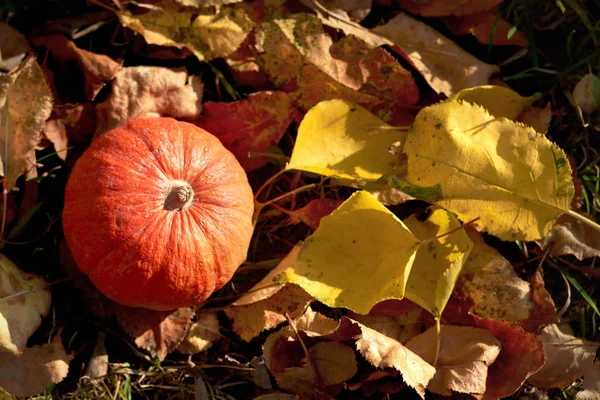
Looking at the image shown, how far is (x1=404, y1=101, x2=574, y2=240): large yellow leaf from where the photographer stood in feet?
7.44

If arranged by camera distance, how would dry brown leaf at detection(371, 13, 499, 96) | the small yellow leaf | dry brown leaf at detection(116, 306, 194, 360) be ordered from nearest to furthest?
dry brown leaf at detection(116, 306, 194, 360)
the small yellow leaf
dry brown leaf at detection(371, 13, 499, 96)

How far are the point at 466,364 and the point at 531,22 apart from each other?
1.45m

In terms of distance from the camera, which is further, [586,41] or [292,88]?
[586,41]

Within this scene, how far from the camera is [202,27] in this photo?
2.54 metres

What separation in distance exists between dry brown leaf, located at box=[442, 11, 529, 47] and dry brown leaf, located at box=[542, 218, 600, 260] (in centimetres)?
77

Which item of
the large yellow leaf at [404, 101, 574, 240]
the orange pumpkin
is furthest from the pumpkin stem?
the large yellow leaf at [404, 101, 574, 240]

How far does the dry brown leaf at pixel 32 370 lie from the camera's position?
2.22 m

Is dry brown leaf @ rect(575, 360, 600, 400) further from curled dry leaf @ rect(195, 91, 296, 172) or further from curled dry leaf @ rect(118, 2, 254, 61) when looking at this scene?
curled dry leaf @ rect(118, 2, 254, 61)

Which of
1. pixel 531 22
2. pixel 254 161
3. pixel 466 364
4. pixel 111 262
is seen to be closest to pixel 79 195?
pixel 111 262

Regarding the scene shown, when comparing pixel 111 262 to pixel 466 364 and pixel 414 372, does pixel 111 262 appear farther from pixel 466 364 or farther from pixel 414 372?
pixel 466 364

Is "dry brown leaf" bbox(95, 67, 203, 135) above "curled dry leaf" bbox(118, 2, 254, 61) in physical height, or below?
below

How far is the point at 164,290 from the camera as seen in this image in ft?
7.18

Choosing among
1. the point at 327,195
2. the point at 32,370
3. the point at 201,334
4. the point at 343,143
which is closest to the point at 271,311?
the point at 201,334

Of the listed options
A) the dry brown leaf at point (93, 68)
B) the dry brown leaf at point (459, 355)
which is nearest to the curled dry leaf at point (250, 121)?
the dry brown leaf at point (93, 68)
